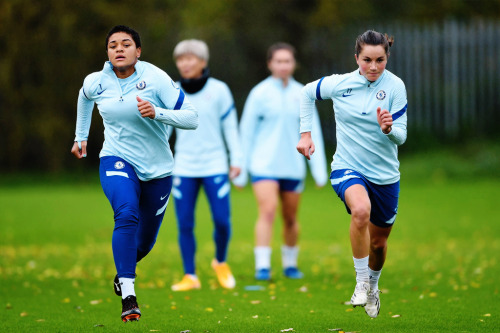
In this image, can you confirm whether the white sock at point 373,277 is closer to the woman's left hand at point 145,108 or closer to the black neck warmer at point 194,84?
the woman's left hand at point 145,108

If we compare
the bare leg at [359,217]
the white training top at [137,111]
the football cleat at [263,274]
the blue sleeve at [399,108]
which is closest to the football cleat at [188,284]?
the football cleat at [263,274]

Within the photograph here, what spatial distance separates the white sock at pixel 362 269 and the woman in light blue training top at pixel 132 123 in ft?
6.16

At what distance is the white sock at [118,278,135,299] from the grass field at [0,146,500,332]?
76cm

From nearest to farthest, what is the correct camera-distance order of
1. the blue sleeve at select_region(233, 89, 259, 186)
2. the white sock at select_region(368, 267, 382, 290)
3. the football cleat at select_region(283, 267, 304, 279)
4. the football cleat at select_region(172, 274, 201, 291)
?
the white sock at select_region(368, 267, 382, 290), the football cleat at select_region(172, 274, 201, 291), the blue sleeve at select_region(233, 89, 259, 186), the football cleat at select_region(283, 267, 304, 279)

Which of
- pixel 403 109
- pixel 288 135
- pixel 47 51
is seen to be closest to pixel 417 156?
pixel 47 51

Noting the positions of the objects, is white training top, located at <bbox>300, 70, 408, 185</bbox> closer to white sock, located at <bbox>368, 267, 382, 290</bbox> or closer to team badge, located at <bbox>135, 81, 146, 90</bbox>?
white sock, located at <bbox>368, 267, 382, 290</bbox>

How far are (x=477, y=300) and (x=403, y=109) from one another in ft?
8.73

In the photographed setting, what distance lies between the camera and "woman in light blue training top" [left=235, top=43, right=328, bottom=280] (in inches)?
415

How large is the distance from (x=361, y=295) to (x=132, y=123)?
2464mm

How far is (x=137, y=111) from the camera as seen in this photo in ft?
22.9

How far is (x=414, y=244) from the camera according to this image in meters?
14.8

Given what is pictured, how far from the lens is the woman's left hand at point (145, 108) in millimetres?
6641

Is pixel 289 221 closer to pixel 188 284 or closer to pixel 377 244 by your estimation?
pixel 188 284

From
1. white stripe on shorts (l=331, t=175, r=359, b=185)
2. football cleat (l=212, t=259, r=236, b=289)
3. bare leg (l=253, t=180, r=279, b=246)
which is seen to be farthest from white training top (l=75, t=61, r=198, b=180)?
bare leg (l=253, t=180, r=279, b=246)
